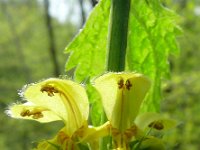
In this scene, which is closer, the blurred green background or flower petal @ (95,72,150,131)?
flower petal @ (95,72,150,131)

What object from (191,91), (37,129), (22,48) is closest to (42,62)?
(22,48)

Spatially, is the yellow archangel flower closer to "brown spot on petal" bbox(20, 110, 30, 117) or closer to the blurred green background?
"brown spot on petal" bbox(20, 110, 30, 117)

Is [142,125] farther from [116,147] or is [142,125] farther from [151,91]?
[151,91]

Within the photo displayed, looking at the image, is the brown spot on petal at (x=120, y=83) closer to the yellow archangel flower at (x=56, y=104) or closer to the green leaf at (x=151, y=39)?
the yellow archangel flower at (x=56, y=104)

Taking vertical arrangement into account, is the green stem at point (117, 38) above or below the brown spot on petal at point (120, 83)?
above

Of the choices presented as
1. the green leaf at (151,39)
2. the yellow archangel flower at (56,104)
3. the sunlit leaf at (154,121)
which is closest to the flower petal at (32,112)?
the yellow archangel flower at (56,104)

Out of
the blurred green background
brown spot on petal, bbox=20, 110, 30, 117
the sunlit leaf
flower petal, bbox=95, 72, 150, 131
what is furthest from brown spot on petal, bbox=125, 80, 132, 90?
the blurred green background
